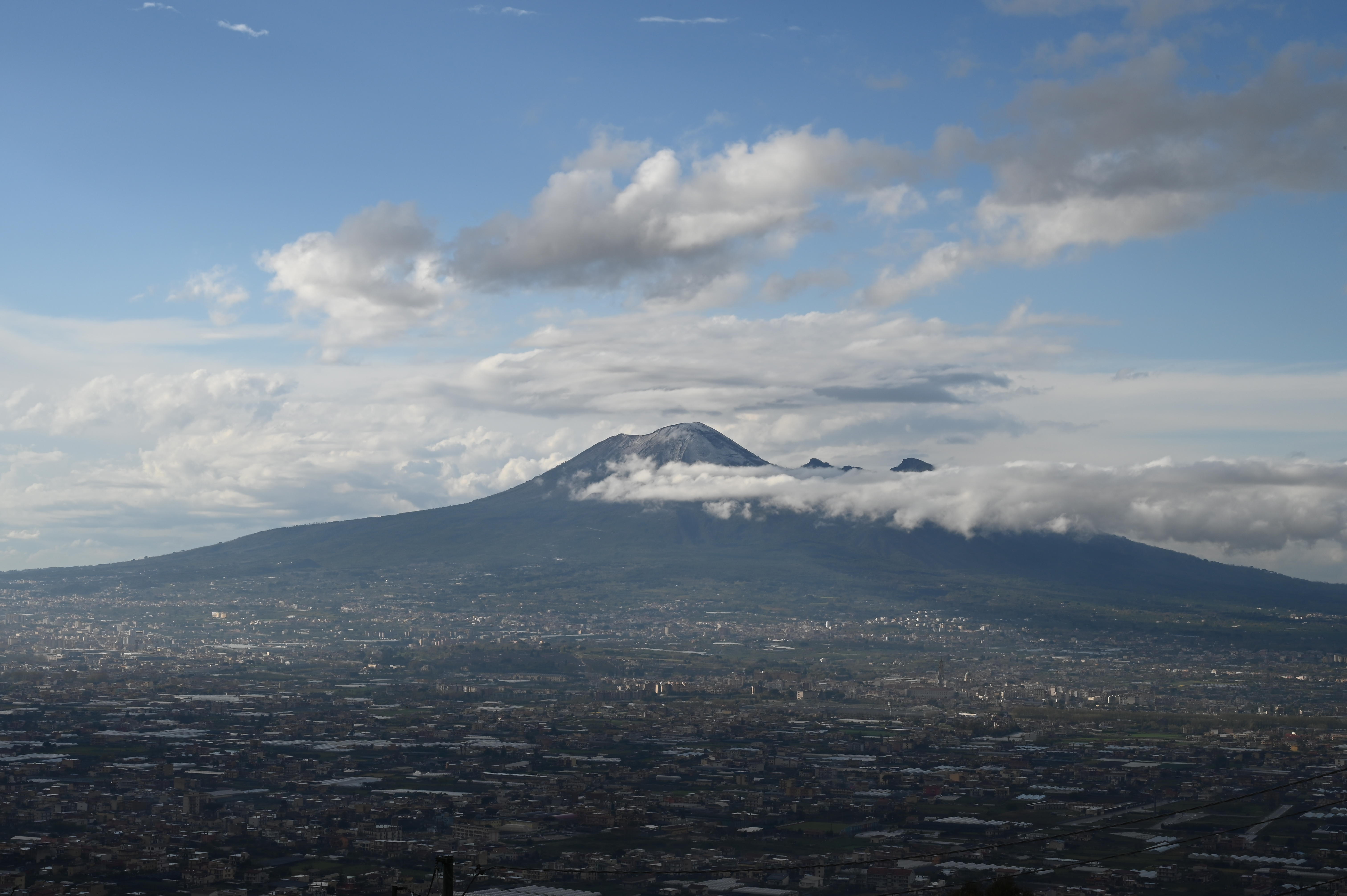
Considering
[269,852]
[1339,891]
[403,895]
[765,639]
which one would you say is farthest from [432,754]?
[765,639]

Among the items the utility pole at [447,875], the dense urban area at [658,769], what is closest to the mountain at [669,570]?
the dense urban area at [658,769]

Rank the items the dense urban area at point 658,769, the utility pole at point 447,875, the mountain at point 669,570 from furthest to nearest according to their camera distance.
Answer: the mountain at point 669,570, the dense urban area at point 658,769, the utility pole at point 447,875

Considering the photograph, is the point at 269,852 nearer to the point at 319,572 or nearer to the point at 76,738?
the point at 76,738

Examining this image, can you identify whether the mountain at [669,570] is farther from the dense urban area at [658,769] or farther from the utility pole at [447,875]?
the utility pole at [447,875]

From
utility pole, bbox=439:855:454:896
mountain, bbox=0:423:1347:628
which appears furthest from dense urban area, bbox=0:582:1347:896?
mountain, bbox=0:423:1347:628

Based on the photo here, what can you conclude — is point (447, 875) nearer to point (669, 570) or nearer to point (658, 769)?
point (658, 769)

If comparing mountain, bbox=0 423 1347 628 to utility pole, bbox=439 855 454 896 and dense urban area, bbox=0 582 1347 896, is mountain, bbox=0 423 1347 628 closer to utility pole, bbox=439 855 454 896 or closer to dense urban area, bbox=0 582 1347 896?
dense urban area, bbox=0 582 1347 896

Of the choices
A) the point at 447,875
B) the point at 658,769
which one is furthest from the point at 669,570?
the point at 447,875

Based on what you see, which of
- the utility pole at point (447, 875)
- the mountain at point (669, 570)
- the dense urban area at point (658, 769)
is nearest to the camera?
the utility pole at point (447, 875)
